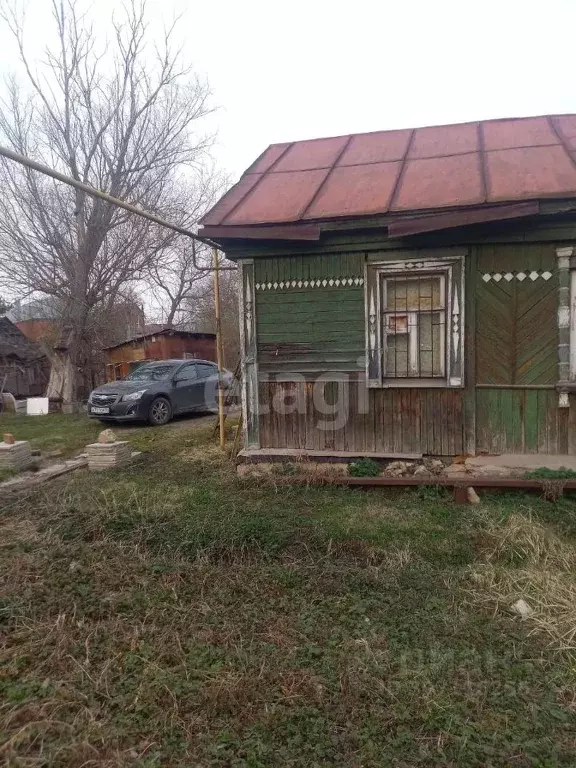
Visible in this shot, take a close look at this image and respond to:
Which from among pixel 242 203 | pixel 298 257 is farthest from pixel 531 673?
pixel 242 203

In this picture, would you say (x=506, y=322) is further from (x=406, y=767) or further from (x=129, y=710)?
(x=129, y=710)

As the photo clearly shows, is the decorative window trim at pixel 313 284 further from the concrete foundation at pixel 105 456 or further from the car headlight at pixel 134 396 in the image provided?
the car headlight at pixel 134 396

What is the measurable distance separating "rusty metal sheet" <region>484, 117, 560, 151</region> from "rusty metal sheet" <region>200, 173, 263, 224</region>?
3217 millimetres

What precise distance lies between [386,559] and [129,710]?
2188 millimetres

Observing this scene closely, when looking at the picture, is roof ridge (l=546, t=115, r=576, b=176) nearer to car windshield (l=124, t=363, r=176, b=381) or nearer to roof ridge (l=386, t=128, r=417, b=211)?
roof ridge (l=386, t=128, r=417, b=211)

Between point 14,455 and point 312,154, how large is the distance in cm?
639

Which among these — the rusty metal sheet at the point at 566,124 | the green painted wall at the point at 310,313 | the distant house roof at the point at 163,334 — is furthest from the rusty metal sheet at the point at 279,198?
the distant house roof at the point at 163,334

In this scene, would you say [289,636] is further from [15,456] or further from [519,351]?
[15,456]

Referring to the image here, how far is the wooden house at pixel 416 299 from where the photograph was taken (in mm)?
5355

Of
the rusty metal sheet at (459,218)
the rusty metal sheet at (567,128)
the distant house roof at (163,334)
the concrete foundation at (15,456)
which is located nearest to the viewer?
the rusty metal sheet at (459,218)

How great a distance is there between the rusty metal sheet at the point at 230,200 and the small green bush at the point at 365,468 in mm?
3456

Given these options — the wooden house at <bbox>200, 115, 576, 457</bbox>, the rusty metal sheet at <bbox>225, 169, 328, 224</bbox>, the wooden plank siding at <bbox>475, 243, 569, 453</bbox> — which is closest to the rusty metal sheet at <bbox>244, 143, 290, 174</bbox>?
the rusty metal sheet at <bbox>225, 169, 328, 224</bbox>

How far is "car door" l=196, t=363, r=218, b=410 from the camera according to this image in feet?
40.1

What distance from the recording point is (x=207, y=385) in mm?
12328
